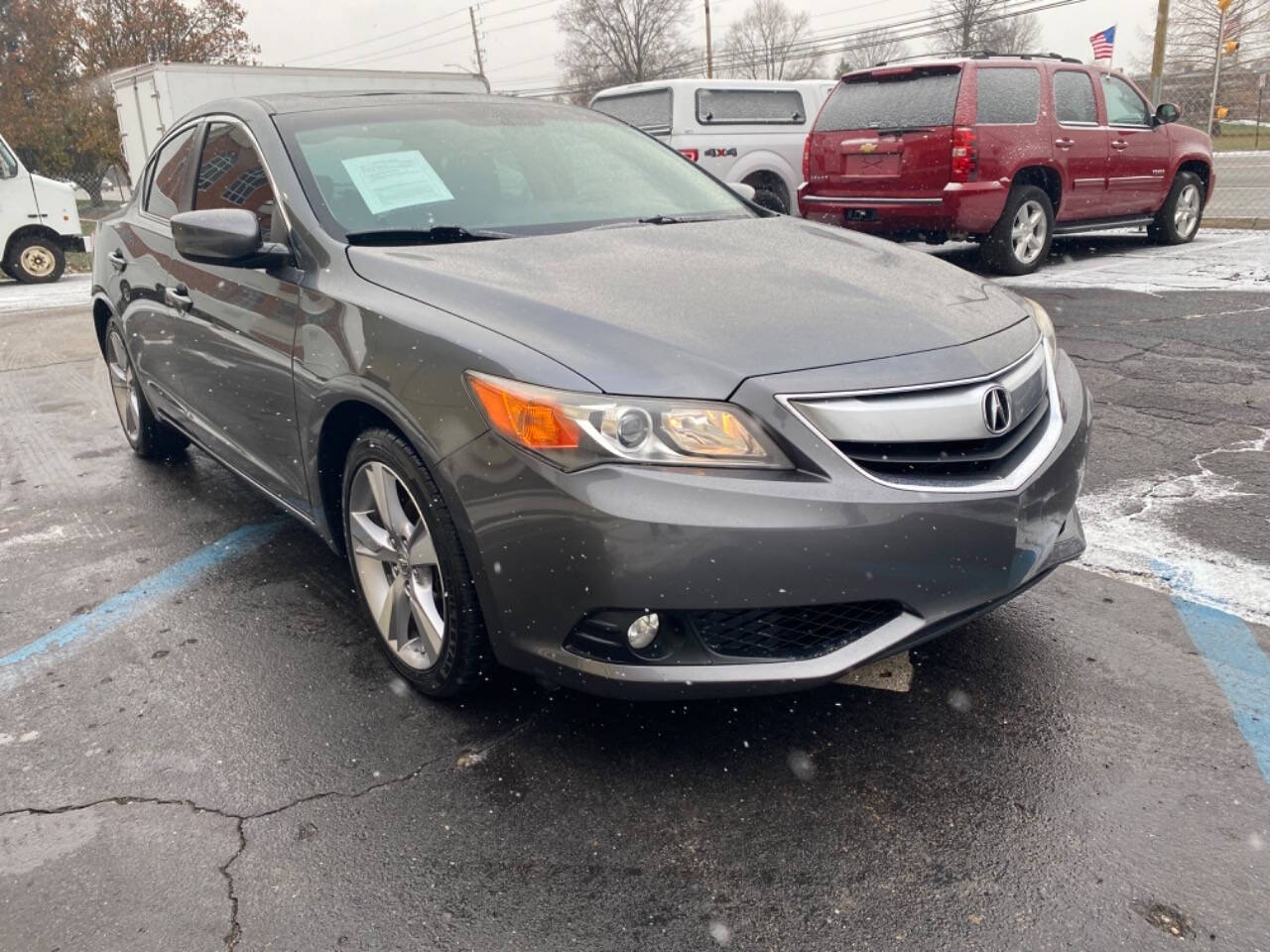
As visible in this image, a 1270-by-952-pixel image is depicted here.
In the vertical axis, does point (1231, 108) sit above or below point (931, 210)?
below

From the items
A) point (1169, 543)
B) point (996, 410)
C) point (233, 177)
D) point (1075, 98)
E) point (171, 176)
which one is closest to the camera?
point (996, 410)

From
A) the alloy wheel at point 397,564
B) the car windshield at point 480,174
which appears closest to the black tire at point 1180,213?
the car windshield at point 480,174

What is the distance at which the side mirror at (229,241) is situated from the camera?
2928 millimetres

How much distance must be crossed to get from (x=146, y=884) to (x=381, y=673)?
2.92 ft

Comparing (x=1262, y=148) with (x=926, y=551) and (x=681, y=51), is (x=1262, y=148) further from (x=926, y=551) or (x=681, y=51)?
(x=926, y=551)

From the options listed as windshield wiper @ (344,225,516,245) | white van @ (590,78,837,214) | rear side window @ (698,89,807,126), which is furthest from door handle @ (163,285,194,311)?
rear side window @ (698,89,807,126)

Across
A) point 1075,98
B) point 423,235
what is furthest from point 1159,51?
point 423,235

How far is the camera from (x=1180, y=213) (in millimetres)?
10672

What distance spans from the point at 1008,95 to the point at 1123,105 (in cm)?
174

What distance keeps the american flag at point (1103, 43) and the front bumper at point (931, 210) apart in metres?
17.1

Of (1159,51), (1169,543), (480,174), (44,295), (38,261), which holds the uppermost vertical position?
(1159,51)

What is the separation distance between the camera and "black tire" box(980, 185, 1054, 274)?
8.80 meters

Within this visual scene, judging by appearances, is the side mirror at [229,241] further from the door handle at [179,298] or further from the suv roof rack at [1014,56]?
the suv roof rack at [1014,56]

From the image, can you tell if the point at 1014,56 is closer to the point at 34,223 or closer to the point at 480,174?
the point at 480,174
